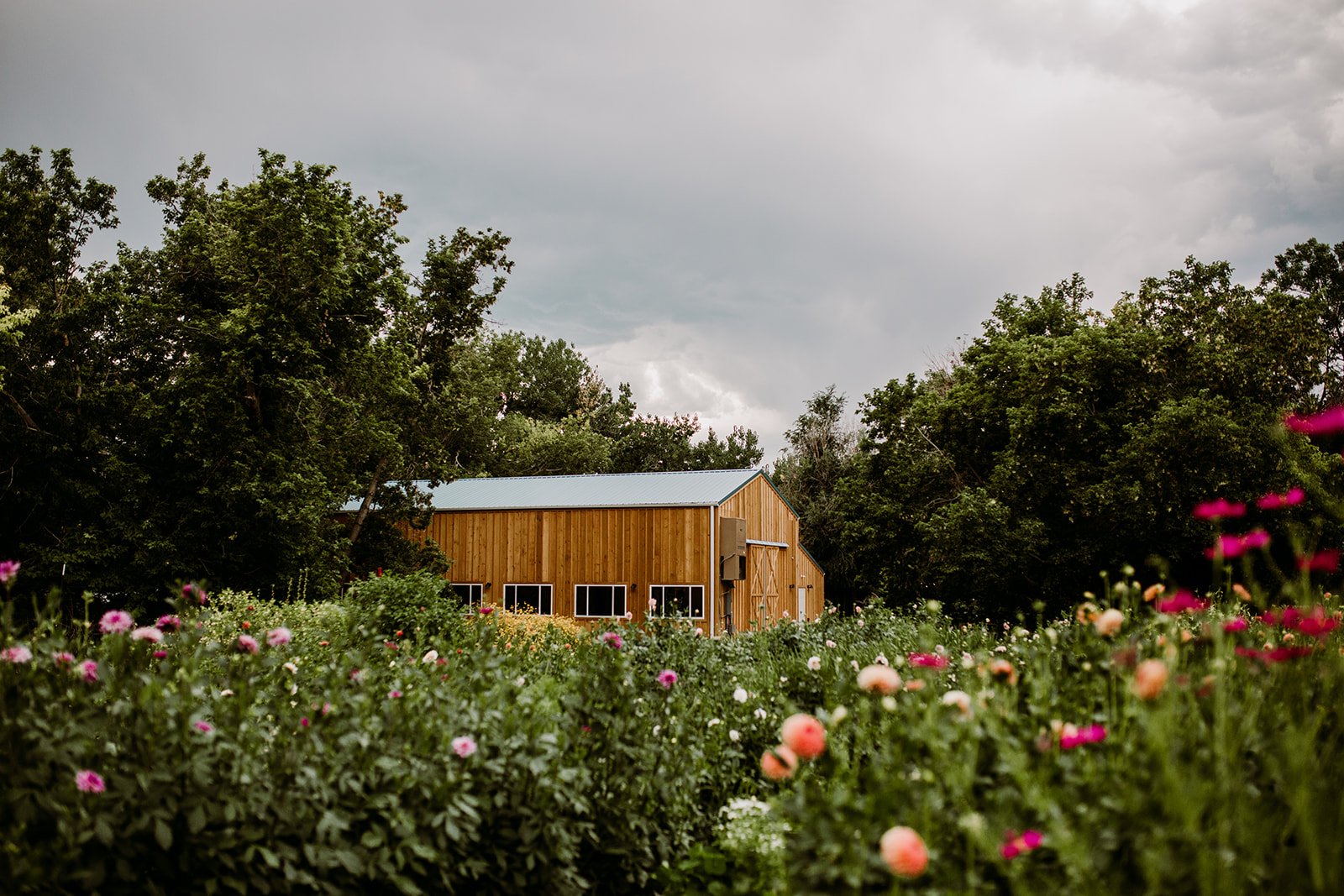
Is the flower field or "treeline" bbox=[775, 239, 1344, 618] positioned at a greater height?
"treeline" bbox=[775, 239, 1344, 618]

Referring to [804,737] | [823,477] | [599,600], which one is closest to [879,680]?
[804,737]

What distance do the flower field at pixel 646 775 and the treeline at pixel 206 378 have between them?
1404 centimetres

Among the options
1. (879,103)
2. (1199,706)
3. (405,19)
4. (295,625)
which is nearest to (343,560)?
(295,625)

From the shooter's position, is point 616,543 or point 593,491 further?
point 593,491

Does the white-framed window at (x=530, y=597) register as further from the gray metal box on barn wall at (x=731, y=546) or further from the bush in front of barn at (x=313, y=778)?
the bush in front of barn at (x=313, y=778)

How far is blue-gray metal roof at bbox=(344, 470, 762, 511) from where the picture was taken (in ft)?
70.7

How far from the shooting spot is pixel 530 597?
2239 cm

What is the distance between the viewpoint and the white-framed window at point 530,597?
22.1 m

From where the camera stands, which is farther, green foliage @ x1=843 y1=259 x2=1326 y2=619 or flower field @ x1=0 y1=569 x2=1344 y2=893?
green foliage @ x1=843 y1=259 x2=1326 y2=619

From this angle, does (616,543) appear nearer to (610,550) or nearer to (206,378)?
(610,550)

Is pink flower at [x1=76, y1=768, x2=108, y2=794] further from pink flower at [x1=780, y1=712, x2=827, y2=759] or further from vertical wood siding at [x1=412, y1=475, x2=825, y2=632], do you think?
vertical wood siding at [x1=412, y1=475, x2=825, y2=632]

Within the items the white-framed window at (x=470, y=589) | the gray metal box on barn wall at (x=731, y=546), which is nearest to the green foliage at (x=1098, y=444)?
the gray metal box on barn wall at (x=731, y=546)

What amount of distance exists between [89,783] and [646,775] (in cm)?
217

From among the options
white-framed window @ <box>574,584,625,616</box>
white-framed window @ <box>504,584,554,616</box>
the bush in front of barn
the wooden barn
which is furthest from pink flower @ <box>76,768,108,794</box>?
white-framed window @ <box>504,584,554,616</box>
